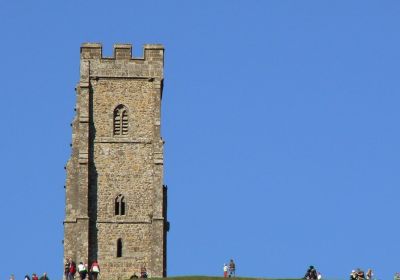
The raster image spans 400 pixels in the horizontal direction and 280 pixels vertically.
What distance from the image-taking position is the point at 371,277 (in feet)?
324

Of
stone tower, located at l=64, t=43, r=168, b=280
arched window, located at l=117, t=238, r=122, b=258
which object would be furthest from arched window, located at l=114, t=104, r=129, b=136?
arched window, located at l=117, t=238, r=122, b=258

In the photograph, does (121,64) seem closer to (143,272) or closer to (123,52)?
(123,52)

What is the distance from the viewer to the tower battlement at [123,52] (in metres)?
117

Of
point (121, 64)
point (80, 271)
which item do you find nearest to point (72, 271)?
point (80, 271)

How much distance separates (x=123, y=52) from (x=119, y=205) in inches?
377

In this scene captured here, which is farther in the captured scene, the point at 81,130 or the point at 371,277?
the point at 81,130

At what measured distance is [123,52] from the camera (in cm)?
11731

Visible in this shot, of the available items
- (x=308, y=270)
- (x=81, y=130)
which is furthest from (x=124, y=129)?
(x=308, y=270)

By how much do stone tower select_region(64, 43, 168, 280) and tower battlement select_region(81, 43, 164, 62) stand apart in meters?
0.06

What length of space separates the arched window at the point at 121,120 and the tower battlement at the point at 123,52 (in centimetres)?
323

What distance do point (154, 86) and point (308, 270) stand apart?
73.7 feet

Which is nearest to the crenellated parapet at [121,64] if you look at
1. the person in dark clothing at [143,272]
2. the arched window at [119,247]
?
the arched window at [119,247]

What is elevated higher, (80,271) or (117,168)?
(117,168)

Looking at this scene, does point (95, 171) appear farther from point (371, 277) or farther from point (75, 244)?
point (371, 277)
